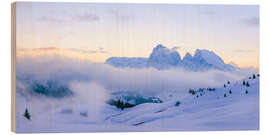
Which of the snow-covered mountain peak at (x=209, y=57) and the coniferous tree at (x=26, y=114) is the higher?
the snow-covered mountain peak at (x=209, y=57)

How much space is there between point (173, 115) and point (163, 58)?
121cm

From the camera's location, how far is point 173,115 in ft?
47.5

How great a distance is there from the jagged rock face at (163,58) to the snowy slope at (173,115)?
24.8 inches

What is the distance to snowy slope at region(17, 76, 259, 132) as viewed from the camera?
14.0 metres

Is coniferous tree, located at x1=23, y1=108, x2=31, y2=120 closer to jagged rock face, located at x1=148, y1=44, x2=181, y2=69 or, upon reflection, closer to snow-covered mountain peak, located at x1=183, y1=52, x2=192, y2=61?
jagged rock face, located at x1=148, y1=44, x2=181, y2=69

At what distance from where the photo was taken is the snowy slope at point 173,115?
14.0 m

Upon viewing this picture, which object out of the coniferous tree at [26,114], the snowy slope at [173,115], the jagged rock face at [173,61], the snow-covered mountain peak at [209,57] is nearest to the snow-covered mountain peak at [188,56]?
the jagged rock face at [173,61]

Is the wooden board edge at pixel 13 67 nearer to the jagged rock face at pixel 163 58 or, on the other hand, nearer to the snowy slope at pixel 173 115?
the snowy slope at pixel 173 115

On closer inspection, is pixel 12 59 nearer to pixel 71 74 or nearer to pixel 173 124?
pixel 71 74

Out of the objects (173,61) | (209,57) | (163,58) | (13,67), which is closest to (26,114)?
(13,67)


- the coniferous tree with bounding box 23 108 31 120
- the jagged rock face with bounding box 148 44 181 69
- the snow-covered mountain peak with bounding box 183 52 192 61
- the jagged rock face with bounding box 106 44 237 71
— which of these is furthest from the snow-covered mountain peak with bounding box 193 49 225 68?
the coniferous tree with bounding box 23 108 31 120

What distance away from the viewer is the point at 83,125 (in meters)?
14.1

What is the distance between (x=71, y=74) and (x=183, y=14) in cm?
264

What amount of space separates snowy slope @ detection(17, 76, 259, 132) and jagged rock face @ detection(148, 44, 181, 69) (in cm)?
63
